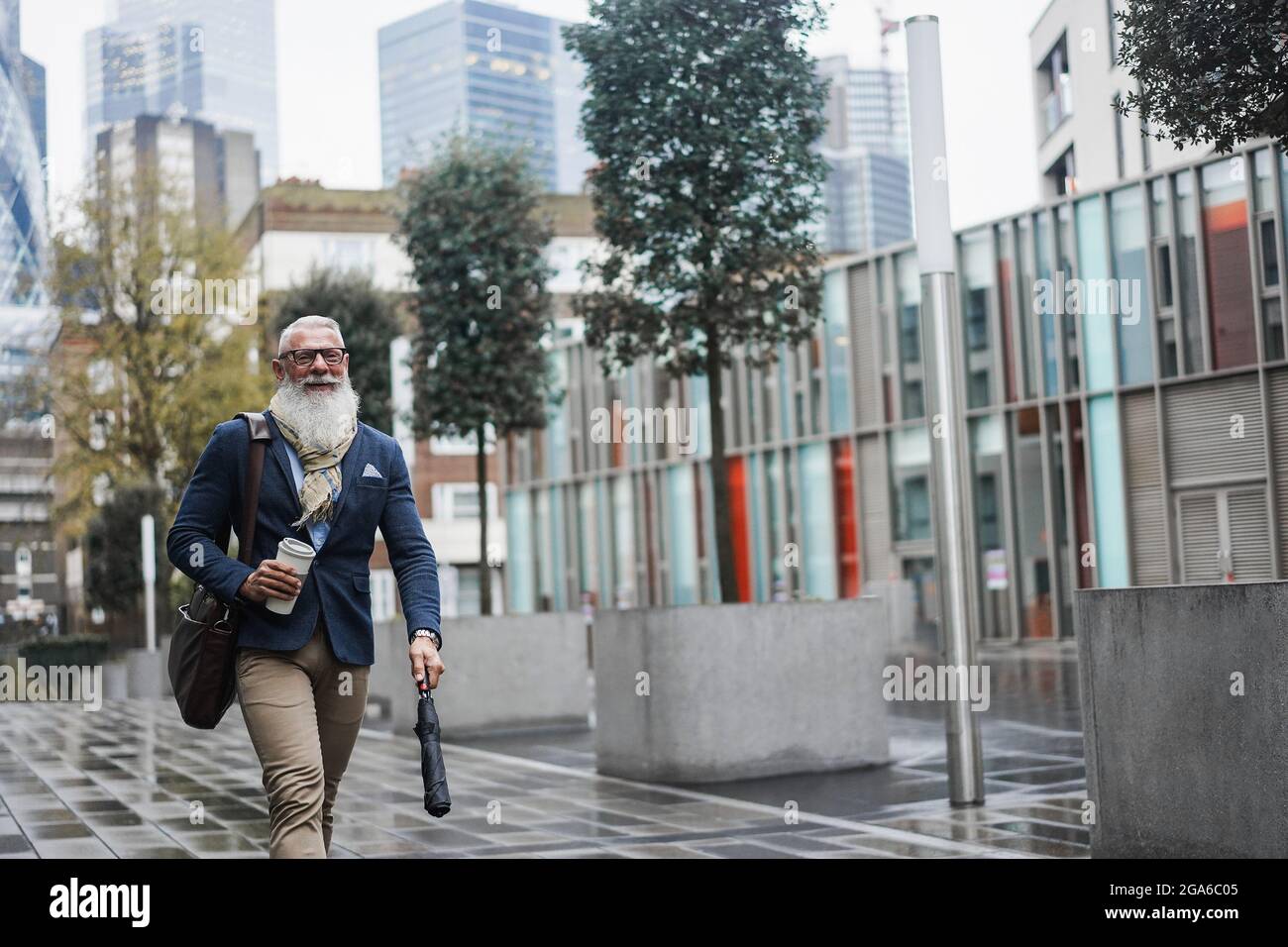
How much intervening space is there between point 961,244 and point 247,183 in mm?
62548

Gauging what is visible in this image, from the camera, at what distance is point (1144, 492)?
1143 inches

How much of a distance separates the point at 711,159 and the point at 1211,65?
5432 millimetres

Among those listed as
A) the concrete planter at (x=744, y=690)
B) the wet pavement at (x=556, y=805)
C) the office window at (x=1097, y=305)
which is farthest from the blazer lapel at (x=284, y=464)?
the office window at (x=1097, y=305)

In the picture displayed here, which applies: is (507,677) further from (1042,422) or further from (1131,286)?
(1042,422)

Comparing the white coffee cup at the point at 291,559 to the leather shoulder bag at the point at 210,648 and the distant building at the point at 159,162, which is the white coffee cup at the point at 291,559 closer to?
the leather shoulder bag at the point at 210,648

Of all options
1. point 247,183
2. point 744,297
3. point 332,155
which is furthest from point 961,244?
point 247,183

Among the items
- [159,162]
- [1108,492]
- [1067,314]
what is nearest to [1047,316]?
[1067,314]

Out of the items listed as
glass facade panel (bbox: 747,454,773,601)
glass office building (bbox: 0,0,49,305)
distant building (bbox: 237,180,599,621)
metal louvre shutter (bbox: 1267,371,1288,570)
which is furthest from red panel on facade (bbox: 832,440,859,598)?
distant building (bbox: 237,180,599,621)

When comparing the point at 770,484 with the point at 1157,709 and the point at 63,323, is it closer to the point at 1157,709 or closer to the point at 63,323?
the point at 63,323

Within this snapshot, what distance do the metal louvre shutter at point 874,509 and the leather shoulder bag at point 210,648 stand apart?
101ft

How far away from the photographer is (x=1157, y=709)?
6.69 metres

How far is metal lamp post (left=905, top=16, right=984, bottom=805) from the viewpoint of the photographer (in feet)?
32.5

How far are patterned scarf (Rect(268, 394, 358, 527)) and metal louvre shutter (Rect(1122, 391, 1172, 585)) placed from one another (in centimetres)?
2557

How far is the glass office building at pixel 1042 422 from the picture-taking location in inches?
1070
